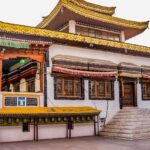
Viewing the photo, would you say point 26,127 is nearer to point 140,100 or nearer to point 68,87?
point 68,87

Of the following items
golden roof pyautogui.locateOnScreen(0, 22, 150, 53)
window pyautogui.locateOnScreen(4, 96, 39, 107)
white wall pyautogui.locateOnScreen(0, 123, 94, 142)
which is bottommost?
white wall pyautogui.locateOnScreen(0, 123, 94, 142)

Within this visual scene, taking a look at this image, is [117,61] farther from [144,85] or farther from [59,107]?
[59,107]

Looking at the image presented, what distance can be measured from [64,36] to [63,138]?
5.34m

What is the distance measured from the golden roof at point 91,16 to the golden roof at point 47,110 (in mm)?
6299

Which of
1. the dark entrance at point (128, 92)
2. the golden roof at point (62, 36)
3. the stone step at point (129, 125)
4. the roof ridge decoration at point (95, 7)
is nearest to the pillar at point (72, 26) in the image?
the roof ridge decoration at point (95, 7)

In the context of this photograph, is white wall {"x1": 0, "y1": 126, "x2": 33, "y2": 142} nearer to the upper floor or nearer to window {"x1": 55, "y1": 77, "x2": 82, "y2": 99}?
window {"x1": 55, "y1": 77, "x2": 82, "y2": 99}

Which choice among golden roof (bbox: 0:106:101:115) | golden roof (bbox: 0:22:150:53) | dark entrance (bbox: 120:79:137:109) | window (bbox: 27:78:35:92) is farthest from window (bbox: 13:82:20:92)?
dark entrance (bbox: 120:79:137:109)

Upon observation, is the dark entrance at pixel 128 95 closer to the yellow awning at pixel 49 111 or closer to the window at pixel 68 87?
the yellow awning at pixel 49 111

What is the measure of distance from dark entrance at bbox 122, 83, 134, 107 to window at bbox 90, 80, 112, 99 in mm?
1310

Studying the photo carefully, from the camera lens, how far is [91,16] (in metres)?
17.8

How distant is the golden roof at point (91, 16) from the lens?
17.1 metres

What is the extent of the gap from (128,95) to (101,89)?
88.7 inches

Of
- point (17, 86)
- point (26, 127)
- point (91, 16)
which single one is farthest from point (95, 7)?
point (26, 127)

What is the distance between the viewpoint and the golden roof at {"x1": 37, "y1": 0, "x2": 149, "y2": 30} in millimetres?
17150
